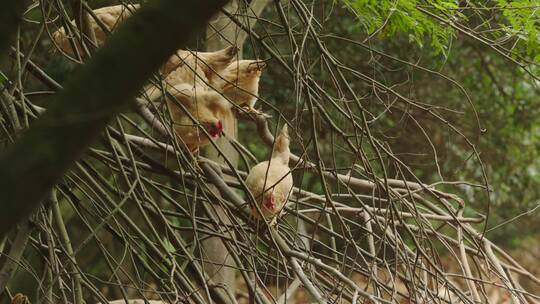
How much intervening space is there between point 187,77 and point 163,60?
1703mm

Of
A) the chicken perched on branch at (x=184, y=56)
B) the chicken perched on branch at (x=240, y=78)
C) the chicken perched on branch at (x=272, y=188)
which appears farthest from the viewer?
the chicken perched on branch at (x=240, y=78)

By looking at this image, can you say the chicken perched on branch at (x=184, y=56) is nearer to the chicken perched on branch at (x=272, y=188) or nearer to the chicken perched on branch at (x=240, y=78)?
the chicken perched on branch at (x=240, y=78)

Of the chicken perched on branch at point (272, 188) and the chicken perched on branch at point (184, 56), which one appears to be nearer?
the chicken perched on branch at point (272, 188)

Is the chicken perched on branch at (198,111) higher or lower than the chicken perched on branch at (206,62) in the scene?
lower

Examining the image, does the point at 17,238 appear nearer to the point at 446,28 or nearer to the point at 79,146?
the point at 79,146

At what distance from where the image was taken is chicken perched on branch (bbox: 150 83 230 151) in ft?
8.80

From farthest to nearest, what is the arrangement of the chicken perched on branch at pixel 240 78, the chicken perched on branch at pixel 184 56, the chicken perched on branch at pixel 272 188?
the chicken perched on branch at pixel 240 78, the chicken perched on branch at pixel 184 56, the chicken perched on branch at pixel 272 188

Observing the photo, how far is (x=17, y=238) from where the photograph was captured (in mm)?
2422

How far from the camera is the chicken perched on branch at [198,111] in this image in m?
2.68

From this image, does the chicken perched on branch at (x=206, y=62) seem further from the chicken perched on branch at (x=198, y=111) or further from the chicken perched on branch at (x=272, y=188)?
the chicken perched on branch at (x=272, y=188)

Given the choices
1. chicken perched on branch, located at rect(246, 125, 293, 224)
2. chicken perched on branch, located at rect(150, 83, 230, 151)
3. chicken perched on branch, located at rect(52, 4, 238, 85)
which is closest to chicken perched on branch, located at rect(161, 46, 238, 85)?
chicken perched on branch, located at rect(52, 4, 238, 85)

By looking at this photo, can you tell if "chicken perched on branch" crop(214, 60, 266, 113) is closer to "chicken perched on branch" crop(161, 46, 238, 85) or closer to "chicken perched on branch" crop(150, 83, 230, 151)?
"chicken perched on branch" crop(161, 46, 238, 85)

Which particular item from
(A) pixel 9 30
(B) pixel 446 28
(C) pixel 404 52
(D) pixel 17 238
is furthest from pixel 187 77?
(C) pixel 404 52

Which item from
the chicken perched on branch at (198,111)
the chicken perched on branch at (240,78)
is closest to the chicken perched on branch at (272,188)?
the chicken perched on branch at (198,111)
